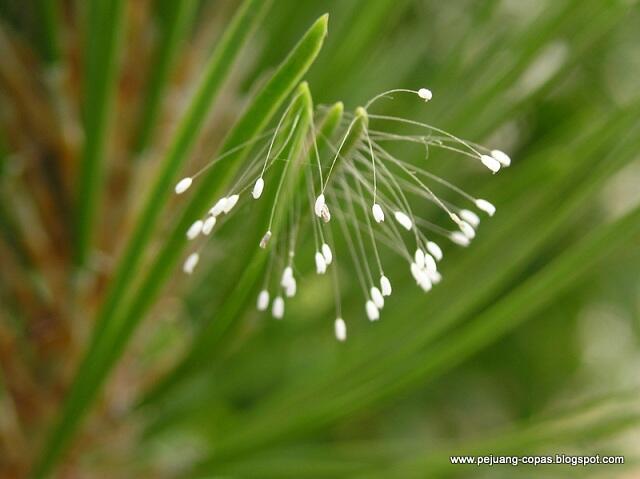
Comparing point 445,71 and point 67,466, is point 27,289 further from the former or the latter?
point 445,71

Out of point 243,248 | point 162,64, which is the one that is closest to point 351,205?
point 243,248

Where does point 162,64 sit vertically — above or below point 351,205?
above

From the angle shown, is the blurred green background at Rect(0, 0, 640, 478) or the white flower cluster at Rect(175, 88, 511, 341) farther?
the blurred green background at Rect(0, 0, 640, 478)

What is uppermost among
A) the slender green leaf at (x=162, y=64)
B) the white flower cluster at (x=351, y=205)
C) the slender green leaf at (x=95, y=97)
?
the slender green leaf at (x=162, y=64)

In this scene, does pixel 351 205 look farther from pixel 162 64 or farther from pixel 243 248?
pixel 162 64

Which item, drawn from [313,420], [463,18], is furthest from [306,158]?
[463,18]

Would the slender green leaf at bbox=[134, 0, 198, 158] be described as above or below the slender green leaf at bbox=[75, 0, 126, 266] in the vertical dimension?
above

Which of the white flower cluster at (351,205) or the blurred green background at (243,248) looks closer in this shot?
the white flower cluster at (351,205)

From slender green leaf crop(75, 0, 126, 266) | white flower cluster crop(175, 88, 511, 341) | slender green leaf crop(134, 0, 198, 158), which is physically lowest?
white flower cluster crop(175, 88, 511, 341)
